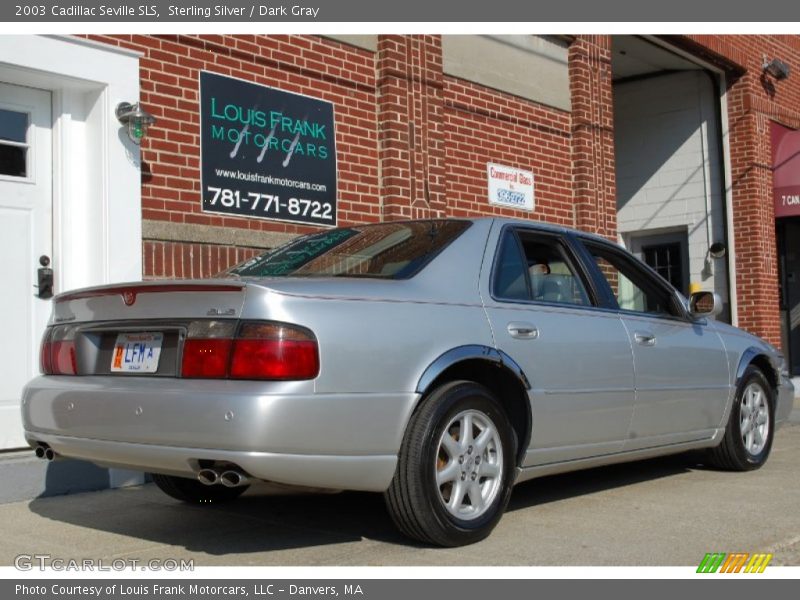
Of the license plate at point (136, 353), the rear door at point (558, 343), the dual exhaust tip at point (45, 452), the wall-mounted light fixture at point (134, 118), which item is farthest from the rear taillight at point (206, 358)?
the wall-mounted light fixture at point (134, 118)

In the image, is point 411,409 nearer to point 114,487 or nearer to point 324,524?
point 324,524

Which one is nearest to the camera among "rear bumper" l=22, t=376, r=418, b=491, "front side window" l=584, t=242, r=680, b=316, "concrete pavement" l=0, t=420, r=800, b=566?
"rear bumper" l=22, t=376, r=418, b=491

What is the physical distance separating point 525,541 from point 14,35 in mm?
4419

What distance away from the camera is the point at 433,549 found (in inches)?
169

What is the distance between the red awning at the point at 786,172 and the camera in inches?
567

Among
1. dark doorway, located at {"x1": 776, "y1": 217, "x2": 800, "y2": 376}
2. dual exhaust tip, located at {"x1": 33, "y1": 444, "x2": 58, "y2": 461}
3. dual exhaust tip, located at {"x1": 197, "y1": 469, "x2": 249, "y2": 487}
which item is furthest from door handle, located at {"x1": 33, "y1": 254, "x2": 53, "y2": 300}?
dark doorway, located at {"x1": 776, "y1": 217, "x2": 800, "y2": 376}

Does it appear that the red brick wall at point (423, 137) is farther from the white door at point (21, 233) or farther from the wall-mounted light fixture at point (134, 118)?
the white door at point (21, 233)

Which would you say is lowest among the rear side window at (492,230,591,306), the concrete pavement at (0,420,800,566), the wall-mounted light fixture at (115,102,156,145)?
the concrete pavement at (0,420,800,566)

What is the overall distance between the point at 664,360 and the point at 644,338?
0.75 ft

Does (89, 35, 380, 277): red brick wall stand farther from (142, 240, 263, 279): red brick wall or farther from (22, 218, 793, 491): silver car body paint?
(22, 218, 793, 491): silver car body paint

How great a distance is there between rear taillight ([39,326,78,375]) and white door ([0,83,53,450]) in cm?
187

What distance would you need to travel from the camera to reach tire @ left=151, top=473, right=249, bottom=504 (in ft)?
17.4

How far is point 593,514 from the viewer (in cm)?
508

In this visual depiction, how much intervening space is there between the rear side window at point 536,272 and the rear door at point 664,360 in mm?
279
